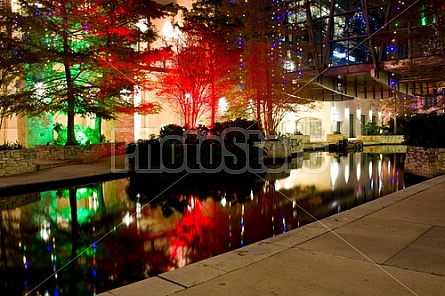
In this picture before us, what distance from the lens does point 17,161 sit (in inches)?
549

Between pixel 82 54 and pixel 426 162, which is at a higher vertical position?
pixel 82 54

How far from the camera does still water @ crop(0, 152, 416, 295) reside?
522cm

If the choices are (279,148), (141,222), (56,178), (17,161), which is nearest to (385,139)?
(279,148)

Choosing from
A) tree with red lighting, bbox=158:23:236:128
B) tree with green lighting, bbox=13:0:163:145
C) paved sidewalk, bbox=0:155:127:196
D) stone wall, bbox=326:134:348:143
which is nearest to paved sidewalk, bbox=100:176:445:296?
paved sidewalk, bbox=0:155:127:196

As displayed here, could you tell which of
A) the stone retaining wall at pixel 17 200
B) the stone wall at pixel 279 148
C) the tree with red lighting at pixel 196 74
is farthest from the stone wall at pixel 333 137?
the stone retaining wall at pixel 17 200

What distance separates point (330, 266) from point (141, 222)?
4.31m

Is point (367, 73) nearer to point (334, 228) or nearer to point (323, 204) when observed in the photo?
point (323, 204)

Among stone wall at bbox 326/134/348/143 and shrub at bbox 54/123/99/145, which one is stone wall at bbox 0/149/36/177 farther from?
stone wall at bbox 326/134/348/143

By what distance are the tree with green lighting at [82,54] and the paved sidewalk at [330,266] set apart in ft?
46.8

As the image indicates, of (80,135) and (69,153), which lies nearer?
(69,153)

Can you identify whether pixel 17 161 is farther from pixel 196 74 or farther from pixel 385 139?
pixel 385 139

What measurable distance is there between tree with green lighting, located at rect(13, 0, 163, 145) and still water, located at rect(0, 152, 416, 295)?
6384 mm

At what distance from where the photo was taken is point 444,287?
3883mm

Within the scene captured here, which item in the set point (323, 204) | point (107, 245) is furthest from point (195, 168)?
point (107, 245)
